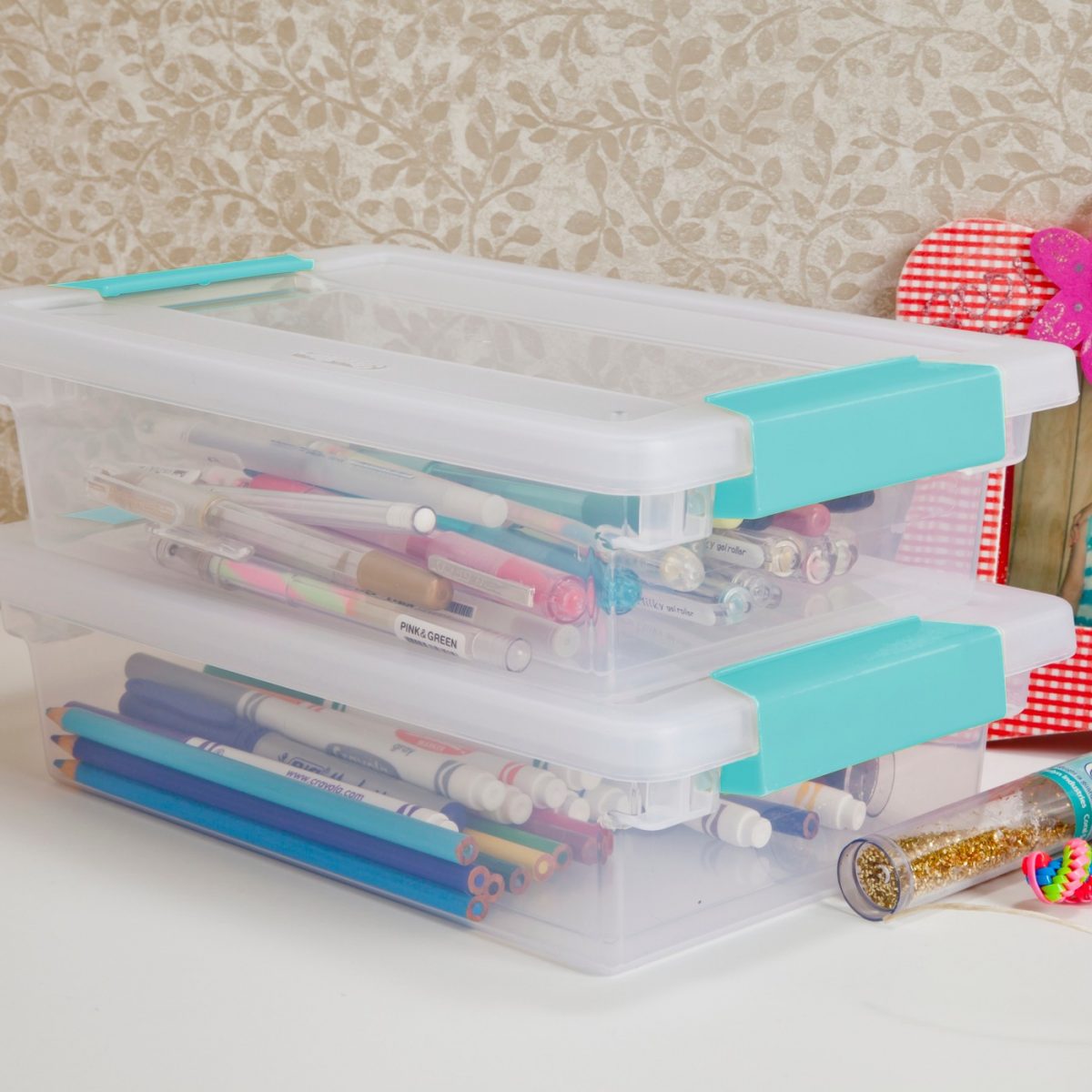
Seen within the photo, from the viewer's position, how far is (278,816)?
0.68m

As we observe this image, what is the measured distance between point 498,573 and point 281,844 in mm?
168

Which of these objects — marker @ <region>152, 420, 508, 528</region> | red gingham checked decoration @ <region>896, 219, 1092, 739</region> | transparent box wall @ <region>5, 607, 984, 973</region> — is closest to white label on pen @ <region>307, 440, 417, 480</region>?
marker @ <region>152, 420, 508, 528</region>

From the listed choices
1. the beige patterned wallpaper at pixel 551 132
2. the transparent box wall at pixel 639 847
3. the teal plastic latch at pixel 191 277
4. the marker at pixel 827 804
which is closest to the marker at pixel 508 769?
the transparent box wall at pixel 639 847

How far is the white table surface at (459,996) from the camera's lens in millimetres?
524

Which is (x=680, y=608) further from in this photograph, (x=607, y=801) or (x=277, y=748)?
(x=277, y=748)

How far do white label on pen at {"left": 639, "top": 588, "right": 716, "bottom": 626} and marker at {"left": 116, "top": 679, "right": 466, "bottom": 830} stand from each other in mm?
117

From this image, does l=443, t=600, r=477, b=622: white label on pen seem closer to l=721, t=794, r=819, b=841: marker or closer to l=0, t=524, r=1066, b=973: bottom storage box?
l=0, t=524, r=1066, b=973: bottom storage box

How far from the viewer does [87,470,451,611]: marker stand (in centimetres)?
63

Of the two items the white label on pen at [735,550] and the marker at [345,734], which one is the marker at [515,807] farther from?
the white label on pen at [735,550]

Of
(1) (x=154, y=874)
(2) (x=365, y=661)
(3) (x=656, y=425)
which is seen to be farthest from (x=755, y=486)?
(1) (x=154, y=874)

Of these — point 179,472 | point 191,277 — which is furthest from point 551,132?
point 179,472

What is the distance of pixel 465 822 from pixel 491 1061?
0.12m

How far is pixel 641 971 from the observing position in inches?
23.3

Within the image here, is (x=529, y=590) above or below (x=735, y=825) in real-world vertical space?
above
